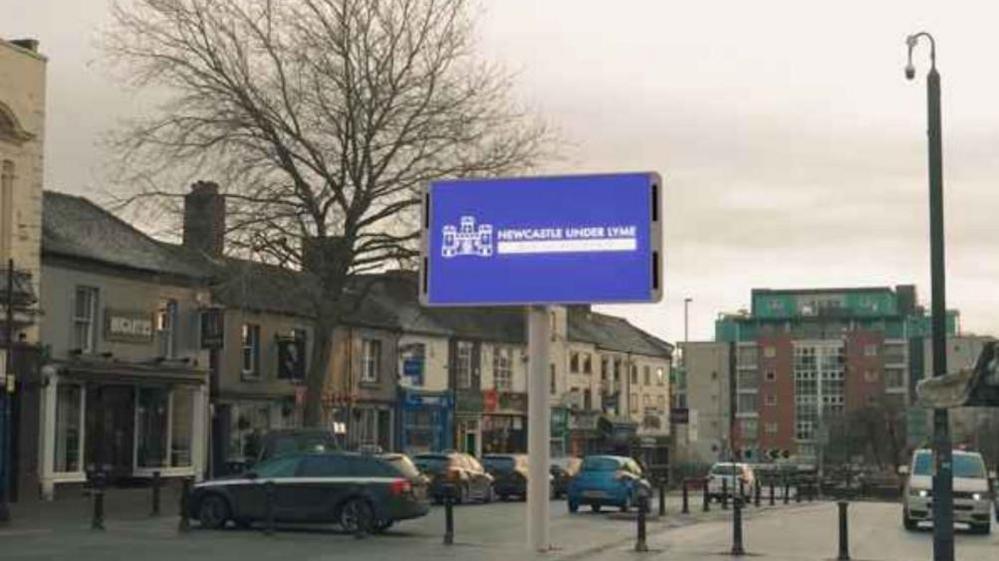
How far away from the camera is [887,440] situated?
119938 millimetres

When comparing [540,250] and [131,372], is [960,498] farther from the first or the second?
[131,372]

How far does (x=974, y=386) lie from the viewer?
44.0 feet

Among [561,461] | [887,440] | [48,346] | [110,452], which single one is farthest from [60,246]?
[887,440]

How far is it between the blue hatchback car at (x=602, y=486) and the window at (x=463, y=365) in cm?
2485

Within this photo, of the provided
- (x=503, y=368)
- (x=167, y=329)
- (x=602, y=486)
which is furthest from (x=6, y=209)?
(x=503, y=368)

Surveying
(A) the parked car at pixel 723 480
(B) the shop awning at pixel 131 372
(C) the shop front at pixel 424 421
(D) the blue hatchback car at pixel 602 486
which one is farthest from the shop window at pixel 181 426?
(A) the parked car at pixel 723 480

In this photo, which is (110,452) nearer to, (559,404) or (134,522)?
(134,522)

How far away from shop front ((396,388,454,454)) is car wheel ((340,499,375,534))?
30463mm

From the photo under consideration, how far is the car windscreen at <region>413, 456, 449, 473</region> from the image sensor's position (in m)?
39.4

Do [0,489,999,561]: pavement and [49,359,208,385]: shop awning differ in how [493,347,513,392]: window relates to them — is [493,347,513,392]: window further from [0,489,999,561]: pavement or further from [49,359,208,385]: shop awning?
[0,489,999,561]: pavement

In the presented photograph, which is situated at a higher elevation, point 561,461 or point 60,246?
point 60,246

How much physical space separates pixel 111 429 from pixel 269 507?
588 inches

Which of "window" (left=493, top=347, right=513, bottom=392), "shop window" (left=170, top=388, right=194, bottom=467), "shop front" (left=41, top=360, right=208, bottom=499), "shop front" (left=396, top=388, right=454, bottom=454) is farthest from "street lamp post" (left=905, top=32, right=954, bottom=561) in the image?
"window" (left=493, top=347, right=513, bottom=392)

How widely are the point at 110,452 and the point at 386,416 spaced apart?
1849cm
